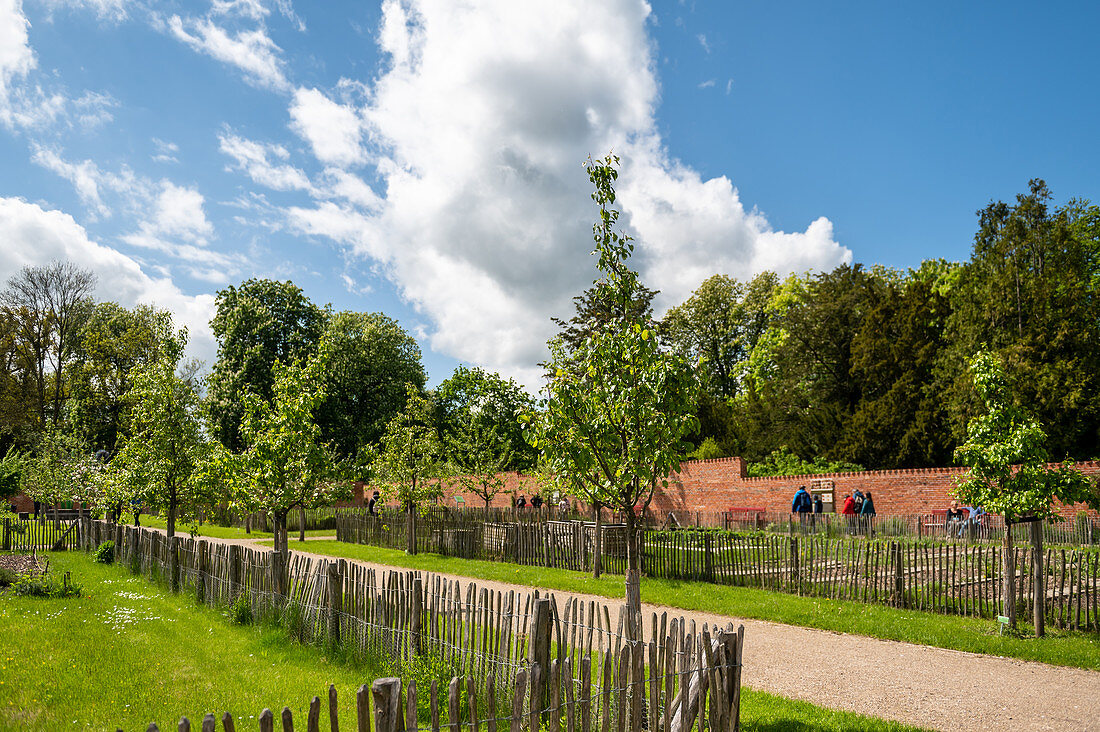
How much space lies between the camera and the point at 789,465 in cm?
3609

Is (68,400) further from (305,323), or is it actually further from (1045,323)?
(1045,323)

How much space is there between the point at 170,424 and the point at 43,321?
102ft

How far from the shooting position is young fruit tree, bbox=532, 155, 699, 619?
24.8 ft

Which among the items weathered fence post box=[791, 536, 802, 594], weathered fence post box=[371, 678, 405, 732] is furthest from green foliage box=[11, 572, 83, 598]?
weathered fence post box=[791, 536, 802, 594]

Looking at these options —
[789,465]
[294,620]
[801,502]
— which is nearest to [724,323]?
[789,465]

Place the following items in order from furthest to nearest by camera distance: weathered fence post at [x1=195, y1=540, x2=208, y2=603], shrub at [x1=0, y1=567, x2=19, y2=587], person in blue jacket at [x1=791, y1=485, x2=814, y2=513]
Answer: person in blue jacket at [x1=791, y1=485, x2=814, y2=513] < shrub at [x1=0, y1=567, x2=19, y2=587] < weathered fence post at [x1=195, y1=540, x2=208, y2=603]

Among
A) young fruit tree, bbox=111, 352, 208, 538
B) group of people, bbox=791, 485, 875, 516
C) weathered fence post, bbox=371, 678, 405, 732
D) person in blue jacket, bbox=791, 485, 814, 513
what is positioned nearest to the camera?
weathered fence post, bbox=371, 678, 405, 732

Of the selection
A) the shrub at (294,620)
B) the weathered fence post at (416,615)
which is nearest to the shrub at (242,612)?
the shrub at (294,620)

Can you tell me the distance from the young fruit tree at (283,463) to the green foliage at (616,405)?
7879 millimetres

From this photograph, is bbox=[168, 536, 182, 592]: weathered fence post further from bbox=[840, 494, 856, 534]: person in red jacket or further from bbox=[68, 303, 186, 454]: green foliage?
bbox=[68, 303, 186, 454]: green foliage

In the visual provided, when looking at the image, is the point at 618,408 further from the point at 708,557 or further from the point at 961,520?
the point at 961,520

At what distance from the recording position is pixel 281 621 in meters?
10.0

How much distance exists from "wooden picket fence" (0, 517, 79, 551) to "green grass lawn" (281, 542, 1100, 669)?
13.5m

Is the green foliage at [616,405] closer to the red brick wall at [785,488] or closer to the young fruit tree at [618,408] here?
the young fruit tree at [618,408]
